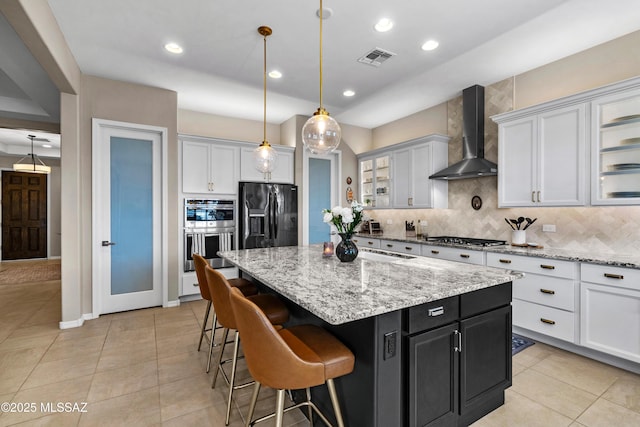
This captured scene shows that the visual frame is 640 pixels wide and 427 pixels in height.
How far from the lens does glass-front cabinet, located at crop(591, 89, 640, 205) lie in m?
2.60

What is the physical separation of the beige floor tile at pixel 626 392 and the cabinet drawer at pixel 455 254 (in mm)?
1393

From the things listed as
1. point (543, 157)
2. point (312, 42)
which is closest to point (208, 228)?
point (312, 42)

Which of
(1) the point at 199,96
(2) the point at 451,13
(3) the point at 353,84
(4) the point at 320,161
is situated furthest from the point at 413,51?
(1) the point at 199,96

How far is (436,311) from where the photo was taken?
5.30ft

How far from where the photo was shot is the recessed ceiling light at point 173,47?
3009 millimetres

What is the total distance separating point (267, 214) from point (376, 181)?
2075mm

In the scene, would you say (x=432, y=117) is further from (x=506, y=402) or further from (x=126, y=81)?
(x=126, y=81)

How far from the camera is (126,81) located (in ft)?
12.5

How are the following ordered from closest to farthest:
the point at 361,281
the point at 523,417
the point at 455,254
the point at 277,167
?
the point at 361,281 < the point at 523,417 < the point at 455,254 < the point at 277,167

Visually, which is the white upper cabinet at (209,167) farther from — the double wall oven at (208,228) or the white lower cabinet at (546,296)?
the white lower cabinet at (546,296)

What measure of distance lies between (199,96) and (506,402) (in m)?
4.82

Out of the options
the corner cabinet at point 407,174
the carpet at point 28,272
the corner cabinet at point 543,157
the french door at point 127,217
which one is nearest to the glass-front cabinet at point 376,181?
the corner cabinet at point 407,174

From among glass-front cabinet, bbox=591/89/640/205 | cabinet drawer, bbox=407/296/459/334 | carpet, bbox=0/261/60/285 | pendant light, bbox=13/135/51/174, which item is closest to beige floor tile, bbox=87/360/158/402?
cabinet drawer, bbox=407/296/459/334

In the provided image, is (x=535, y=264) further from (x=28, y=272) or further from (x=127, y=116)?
(x=28, y=272)
